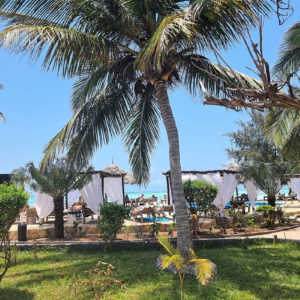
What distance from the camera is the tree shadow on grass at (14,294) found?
184 inches

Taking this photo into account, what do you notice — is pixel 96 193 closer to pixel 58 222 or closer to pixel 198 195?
pixel 58 222

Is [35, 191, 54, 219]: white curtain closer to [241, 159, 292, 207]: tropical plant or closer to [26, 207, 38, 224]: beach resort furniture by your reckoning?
[26, 207, 38, 224]: beach resort furniture

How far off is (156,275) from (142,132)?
432 cm

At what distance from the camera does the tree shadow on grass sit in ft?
15.3

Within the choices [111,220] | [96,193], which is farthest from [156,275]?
[96,193]

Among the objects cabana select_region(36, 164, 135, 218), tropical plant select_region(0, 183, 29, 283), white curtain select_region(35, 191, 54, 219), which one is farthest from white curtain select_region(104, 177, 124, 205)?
tropical plant select_region(0, 183, 29, 283)

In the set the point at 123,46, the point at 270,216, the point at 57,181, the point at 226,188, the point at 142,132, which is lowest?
the point at 270,216

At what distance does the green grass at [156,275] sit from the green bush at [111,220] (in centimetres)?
46

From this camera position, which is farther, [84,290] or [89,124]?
[89,124]

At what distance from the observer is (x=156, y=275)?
5.53 metres

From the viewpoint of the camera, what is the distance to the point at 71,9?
5969mm

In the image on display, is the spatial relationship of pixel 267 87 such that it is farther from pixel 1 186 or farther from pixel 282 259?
pixel 282 259

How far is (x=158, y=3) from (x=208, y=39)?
4.01ft

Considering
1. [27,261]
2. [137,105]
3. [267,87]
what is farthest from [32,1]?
[27,261]
